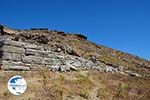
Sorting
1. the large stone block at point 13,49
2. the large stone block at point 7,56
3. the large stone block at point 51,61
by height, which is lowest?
the large stone block at point 7,56

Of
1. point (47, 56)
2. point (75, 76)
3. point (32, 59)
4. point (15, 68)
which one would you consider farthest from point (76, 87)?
point (15, 68)

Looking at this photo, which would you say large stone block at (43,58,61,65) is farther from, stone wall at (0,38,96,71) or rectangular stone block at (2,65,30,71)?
rectangular stone block at (2,65,30,71)

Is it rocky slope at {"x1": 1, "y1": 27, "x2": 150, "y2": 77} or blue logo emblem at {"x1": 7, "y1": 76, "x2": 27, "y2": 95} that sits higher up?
rocky slope at {"x1": 1, "y1": 27, "x2": 150, "y2": 77}

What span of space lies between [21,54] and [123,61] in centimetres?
1390

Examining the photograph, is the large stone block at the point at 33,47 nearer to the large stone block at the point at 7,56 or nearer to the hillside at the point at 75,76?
the hillside at the point at 75,76

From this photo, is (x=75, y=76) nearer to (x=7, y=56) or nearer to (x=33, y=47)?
(x=33, y=47)

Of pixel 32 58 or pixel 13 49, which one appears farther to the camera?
pixel 32 58

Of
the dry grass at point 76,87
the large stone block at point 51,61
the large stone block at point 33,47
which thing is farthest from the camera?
the large stone block at point 51,61

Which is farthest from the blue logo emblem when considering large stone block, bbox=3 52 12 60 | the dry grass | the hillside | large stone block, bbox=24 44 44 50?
large stone block, bbox=24 44 44 50

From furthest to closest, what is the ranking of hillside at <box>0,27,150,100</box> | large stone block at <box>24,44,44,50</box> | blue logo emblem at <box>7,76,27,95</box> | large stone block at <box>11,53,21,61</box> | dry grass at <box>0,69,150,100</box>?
large stone block at <box>24,44,44,50</box> < large stone block at <box>11,53,21,61</box> < hillside at <box>0,27,150,100</box> < dry grass at <box>0,69,150,100</box> < blue logo emblem at <box>7,76,27,95</box>

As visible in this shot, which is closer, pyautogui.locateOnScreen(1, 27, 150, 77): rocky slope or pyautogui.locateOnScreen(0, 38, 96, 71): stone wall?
pyautogui.locateOnScreen(0, 38, 96, 71): stone wall

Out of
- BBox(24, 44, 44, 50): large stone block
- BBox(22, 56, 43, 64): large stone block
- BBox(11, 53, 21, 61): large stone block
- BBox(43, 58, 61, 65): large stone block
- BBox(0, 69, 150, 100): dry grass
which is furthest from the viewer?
BBox(43, 58, 61, 65): large stone block

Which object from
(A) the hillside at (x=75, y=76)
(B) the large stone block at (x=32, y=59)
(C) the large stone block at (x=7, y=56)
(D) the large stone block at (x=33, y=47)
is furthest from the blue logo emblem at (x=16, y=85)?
(D) the large stone block at (x=33, y=47)

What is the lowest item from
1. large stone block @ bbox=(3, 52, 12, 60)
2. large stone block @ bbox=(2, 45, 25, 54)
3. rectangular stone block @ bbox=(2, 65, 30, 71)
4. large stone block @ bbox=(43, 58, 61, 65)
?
rectangular stone block @ bbox=(2, 65, 30, 71)
